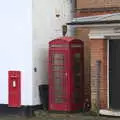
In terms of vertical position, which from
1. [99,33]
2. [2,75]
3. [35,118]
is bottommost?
[35,118]

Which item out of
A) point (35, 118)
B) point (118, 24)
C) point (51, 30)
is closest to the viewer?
point (118, 24)

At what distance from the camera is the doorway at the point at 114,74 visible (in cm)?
1603

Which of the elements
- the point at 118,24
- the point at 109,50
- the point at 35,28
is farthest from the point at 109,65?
the point at 35,28

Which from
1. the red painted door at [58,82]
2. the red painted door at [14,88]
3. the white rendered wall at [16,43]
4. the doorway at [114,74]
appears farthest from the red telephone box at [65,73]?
the doorway at [114,74]

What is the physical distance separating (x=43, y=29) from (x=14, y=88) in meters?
2.18

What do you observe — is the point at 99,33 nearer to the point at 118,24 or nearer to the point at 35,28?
the point at 118,24

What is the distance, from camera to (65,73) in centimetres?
1666

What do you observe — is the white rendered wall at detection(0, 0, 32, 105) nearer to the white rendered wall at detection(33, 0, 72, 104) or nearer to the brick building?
the white rendered wall at detection(33, 0, 72, 104)

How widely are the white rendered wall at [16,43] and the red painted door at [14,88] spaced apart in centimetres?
13

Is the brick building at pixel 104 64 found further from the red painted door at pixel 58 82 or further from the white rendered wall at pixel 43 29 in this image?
the white rendered wall at pixel 43 29

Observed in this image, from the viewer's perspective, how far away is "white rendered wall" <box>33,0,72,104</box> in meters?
16.9

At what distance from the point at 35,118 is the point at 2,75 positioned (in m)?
1.78

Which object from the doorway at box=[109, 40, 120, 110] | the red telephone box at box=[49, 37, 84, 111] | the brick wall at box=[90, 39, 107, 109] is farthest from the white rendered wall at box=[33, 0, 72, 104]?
the doorway at box=[109, 40, 120, 110]

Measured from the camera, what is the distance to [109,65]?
16.1 meters
